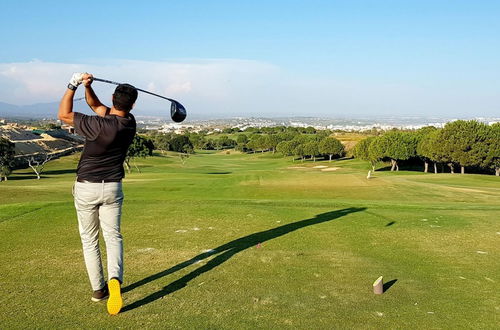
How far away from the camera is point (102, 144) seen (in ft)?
19.0

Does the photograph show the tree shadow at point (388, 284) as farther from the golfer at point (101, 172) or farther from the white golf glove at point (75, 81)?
the white golf glove at point (75, 81)

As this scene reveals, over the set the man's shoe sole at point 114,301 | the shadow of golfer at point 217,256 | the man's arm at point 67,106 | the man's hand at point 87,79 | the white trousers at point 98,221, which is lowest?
the shadow of golfer at point 217,256

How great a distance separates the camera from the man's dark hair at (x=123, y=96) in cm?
588

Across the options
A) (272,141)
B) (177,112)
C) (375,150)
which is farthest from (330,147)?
(177,112)

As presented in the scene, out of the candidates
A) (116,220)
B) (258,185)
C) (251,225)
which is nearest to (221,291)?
(116,220)

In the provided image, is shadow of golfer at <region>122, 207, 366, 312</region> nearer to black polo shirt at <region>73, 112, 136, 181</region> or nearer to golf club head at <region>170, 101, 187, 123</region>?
black polo shirt at <region>73, 112, 136, 181</region>

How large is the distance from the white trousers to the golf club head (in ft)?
6.63

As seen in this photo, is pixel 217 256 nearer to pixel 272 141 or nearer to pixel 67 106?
pixel 67 106

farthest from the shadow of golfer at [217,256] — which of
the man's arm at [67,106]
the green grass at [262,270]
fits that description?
the man's arm at [67,106]

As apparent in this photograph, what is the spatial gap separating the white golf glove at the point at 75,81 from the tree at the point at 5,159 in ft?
193

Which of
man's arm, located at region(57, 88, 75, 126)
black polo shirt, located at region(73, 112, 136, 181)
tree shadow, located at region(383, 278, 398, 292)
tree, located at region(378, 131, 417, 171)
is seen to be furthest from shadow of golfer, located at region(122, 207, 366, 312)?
tree, located at region(378, 131, 417, 171)

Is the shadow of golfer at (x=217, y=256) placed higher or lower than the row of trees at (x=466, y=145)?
lower

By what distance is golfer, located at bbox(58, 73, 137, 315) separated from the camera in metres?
5.78

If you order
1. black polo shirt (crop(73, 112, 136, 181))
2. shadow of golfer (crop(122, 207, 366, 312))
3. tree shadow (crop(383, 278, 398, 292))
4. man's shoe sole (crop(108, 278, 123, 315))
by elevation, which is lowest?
tree shadow (crop(383, 278, 398, 292))
